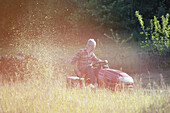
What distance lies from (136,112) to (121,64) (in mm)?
6910

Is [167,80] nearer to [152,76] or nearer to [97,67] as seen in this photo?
[152,76]

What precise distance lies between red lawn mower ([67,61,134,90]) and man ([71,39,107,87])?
0.41ft

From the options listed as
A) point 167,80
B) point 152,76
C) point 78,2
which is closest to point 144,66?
point 152,76

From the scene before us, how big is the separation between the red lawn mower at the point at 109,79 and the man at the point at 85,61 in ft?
0.41

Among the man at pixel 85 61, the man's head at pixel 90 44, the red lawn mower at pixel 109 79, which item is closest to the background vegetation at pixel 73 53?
the red lawn mower at pixel 109 79

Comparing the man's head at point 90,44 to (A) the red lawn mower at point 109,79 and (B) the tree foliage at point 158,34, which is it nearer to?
(A) the red lawn mower at point 109,79

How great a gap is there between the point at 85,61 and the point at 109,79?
2.72ft

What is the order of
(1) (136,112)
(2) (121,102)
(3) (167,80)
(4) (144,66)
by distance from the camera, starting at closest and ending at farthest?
(1) (136,112), (2) (121,102), (3) (167,80), (4) (144,66)

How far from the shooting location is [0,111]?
450 cm

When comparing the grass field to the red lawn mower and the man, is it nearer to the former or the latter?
the red lawn mower

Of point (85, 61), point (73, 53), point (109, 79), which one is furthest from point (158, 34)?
point (73, 53)

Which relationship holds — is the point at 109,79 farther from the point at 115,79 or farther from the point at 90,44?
the point at 90,44

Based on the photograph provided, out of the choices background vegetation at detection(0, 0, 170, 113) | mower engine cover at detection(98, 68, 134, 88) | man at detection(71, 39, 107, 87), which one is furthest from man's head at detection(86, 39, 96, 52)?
background vegetation at detection(0, 0, 170, 113)

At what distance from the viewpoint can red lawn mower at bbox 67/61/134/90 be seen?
196 inches
